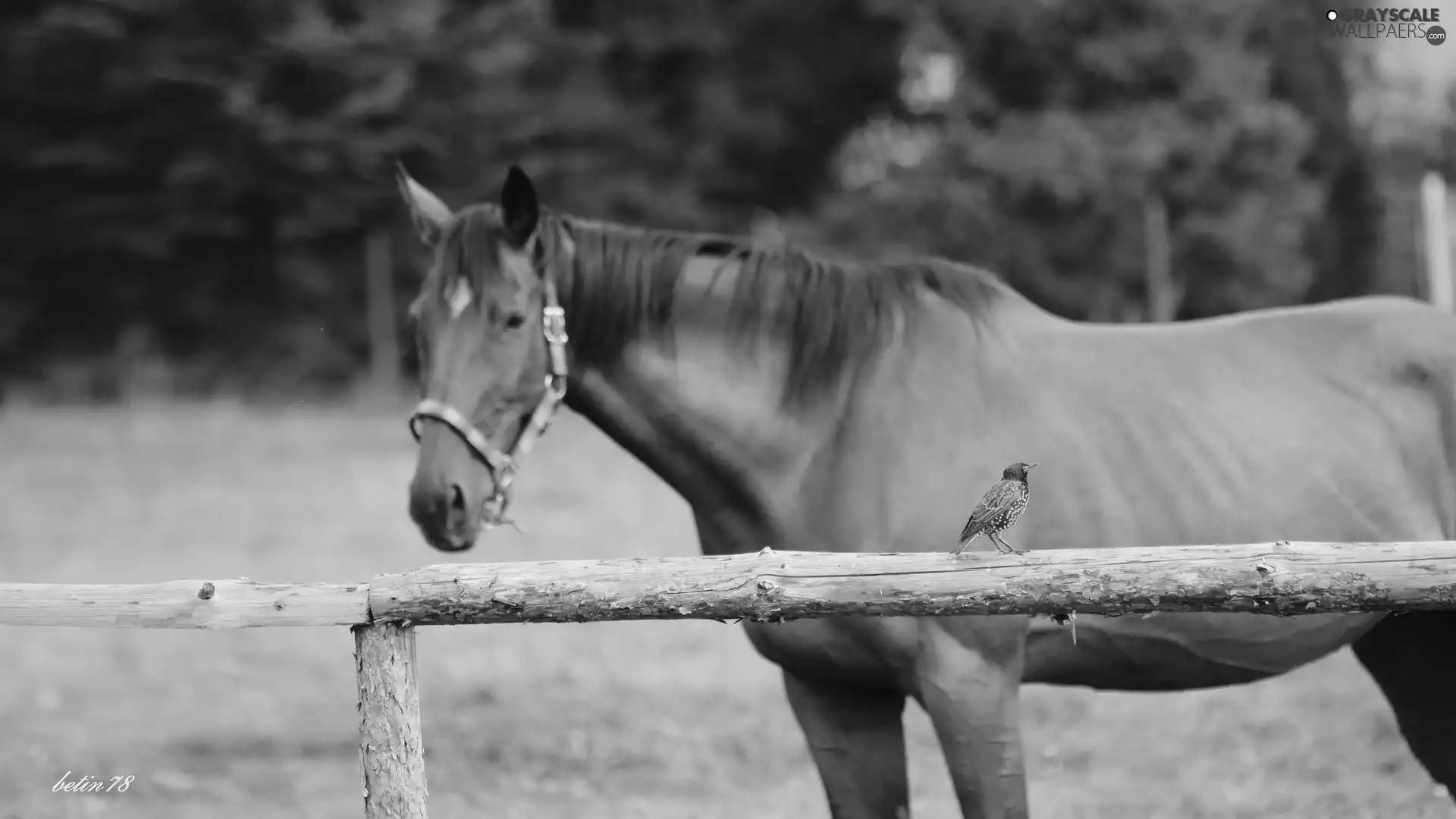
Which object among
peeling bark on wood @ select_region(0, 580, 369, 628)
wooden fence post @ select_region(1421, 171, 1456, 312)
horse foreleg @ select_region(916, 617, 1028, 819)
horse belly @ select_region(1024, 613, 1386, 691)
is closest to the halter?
peeling bark on wood @ select_region(0, 580, 369, 628)

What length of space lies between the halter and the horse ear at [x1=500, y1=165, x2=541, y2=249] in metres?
0.13

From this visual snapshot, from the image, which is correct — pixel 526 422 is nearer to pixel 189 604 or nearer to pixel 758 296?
pixel 758 296

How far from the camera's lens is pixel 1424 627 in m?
4.12

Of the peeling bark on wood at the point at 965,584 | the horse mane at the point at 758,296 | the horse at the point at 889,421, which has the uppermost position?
the horse mane at the point at 758,296

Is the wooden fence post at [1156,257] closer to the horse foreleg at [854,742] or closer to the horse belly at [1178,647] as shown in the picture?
the horse belly at [1178,647]

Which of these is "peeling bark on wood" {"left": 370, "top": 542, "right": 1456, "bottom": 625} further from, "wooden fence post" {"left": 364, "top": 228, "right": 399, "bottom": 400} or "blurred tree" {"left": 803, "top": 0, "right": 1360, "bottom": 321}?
"blurred tree" {"left": 803, "top": 0, "right": 1360, "bottom": 321}

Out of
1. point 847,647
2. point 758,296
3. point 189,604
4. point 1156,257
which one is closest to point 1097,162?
point 1156,257

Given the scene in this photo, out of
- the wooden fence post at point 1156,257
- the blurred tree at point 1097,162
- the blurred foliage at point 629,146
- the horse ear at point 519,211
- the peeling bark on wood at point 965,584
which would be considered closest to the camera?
the peeling bark on wood at point 965,584

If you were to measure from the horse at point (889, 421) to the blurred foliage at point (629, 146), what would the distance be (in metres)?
14.6

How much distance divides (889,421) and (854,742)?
864 mm

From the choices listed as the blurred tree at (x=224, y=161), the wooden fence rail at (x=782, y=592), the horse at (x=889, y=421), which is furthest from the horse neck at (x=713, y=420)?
the blurred tree at (x=224, y=161)

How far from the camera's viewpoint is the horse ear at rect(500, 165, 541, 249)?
12.3ft

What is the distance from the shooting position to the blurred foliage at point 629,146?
1816 centimetres

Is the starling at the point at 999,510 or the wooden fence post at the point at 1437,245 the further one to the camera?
the wooden fence post at the point at 1437,245
